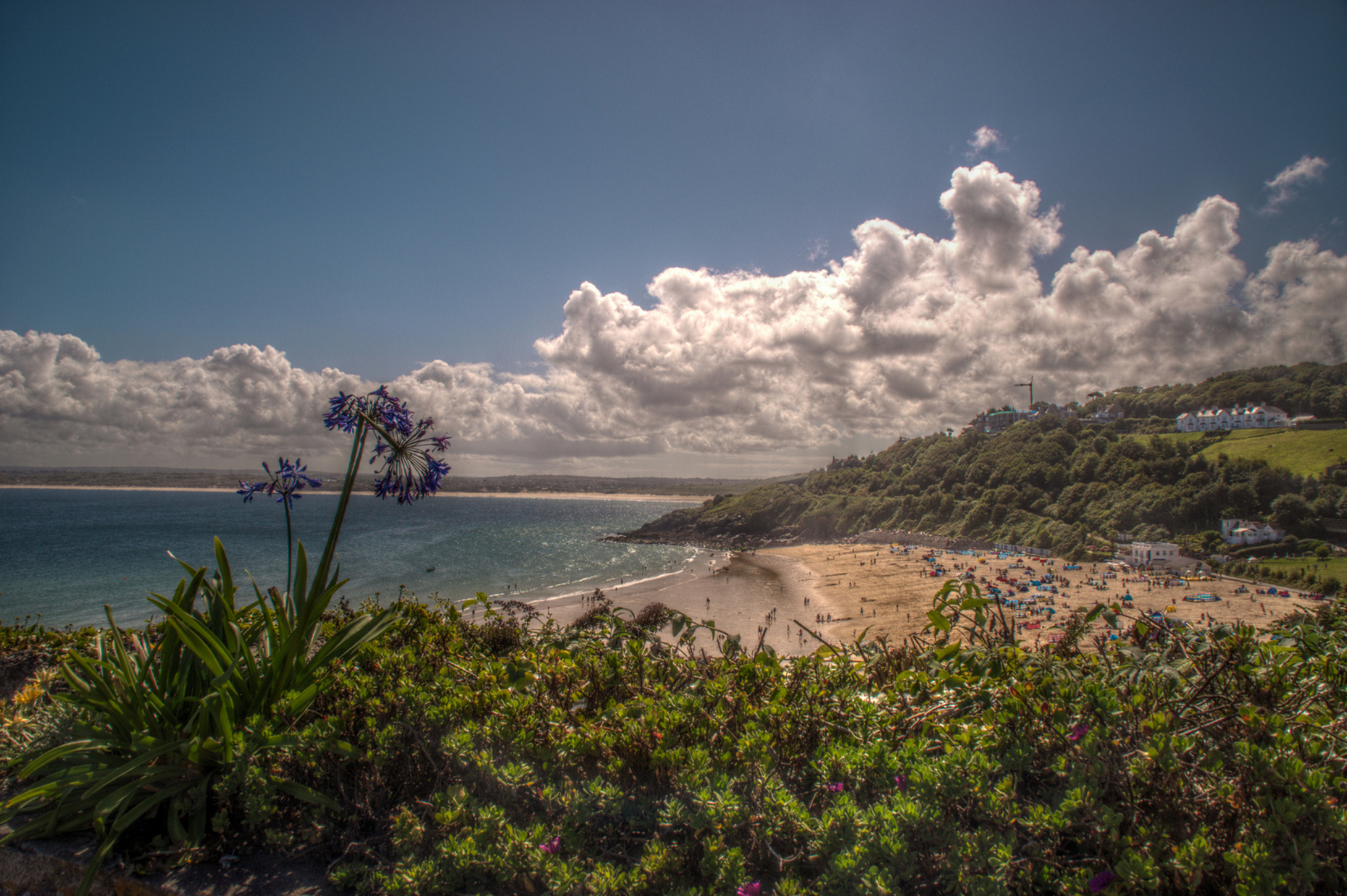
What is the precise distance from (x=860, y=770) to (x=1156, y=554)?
181 feet

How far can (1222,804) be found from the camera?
1267mm

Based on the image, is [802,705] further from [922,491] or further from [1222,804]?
[922,491]

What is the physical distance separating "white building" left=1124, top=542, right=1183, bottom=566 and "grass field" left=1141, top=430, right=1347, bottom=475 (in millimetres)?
28278

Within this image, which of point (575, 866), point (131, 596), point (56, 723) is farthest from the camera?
point (131, 596)

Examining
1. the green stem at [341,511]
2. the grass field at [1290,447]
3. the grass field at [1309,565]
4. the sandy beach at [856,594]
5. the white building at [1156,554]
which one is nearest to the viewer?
the green stem at [341,511]

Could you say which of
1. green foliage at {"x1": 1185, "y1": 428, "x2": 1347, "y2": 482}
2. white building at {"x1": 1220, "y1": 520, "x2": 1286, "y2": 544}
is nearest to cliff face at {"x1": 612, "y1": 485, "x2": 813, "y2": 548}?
white building at {"x1": 1220, "y1": 520, "x2": 1286, "y2": 544}

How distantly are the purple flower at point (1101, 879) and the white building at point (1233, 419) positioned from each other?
4144 inches

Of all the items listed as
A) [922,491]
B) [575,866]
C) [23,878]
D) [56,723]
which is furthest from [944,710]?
[922,491]

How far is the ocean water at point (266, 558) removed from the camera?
112ft

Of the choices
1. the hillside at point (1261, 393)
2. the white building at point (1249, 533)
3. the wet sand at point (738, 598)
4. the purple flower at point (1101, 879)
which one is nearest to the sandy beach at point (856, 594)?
the wet sand at point (738, 598)

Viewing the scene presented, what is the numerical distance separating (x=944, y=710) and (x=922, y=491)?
296 feet

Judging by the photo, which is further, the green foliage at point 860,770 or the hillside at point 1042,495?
the hillside at point 1042,495

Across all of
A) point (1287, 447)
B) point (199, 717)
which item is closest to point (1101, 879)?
point (199, 717)

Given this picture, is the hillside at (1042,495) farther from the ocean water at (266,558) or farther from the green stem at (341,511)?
the green stem at (341,511)
